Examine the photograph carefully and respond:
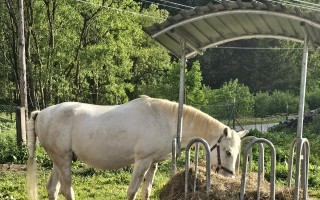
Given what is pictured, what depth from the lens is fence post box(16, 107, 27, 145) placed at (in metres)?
12.3

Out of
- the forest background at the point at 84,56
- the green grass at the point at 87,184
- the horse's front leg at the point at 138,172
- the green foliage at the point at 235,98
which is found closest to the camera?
the horse's front leg at the point at 138,172

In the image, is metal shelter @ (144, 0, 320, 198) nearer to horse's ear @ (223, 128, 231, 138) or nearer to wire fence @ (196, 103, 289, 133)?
horse's ear @ (223, 128, 231, 138)

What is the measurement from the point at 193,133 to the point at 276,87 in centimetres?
4315

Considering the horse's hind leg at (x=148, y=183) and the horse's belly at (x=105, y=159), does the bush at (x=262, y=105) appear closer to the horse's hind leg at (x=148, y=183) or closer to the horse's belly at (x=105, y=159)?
the horse's hind leg at (x=148, y=183)

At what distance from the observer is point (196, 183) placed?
535 centimetres

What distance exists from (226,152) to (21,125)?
7698 millimetres

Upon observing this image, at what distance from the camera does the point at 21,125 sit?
12367mm

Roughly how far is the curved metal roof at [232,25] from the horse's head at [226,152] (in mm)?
1308

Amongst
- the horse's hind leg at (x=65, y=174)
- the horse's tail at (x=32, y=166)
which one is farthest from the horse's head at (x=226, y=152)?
the horse's tail at (x=32, y=166)

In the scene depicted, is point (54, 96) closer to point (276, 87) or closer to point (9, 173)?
point (9, 173)

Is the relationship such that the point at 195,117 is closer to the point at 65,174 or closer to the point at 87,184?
the point at 65,174

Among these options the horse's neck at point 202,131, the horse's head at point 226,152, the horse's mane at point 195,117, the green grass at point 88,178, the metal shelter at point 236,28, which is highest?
the metal shelter at point 236,28

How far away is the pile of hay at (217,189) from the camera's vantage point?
4926mm

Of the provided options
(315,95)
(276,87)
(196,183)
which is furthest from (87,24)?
(276,87)
